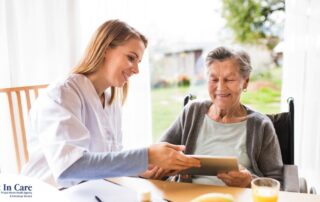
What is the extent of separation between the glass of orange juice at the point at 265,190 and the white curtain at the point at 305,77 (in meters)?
1.14

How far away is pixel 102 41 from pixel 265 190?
2.60 ft

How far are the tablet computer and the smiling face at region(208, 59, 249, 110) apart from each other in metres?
0.40

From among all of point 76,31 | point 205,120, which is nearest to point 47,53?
point 76,31

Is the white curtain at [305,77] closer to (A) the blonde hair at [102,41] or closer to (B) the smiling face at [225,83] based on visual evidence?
(B) the smiling face at [225,83]

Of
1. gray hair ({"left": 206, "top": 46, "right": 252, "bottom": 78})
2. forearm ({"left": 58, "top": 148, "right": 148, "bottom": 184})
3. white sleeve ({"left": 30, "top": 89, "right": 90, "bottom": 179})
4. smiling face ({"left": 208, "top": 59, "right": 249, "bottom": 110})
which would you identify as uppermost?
gray hair ({"left": 206, "top": 46, "right": 252, "bottom": 78})

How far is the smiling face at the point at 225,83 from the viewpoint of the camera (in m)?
1.46

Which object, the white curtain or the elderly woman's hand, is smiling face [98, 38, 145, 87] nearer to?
the elderly woman's hand

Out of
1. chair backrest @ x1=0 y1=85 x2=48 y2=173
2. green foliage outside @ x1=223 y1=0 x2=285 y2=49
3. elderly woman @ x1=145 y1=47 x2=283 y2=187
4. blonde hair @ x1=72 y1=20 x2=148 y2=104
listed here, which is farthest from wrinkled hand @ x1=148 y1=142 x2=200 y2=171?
green foliage outside @ x1=223 y1=0 x2=285 y2=49

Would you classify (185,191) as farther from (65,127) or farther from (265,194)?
(65,127)

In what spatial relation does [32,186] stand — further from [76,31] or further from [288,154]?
[76,31]

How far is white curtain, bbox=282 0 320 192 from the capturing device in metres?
1.89

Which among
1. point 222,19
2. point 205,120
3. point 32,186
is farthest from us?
point 222,19

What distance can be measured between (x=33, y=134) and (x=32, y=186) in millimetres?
512

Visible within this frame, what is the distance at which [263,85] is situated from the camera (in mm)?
3250
